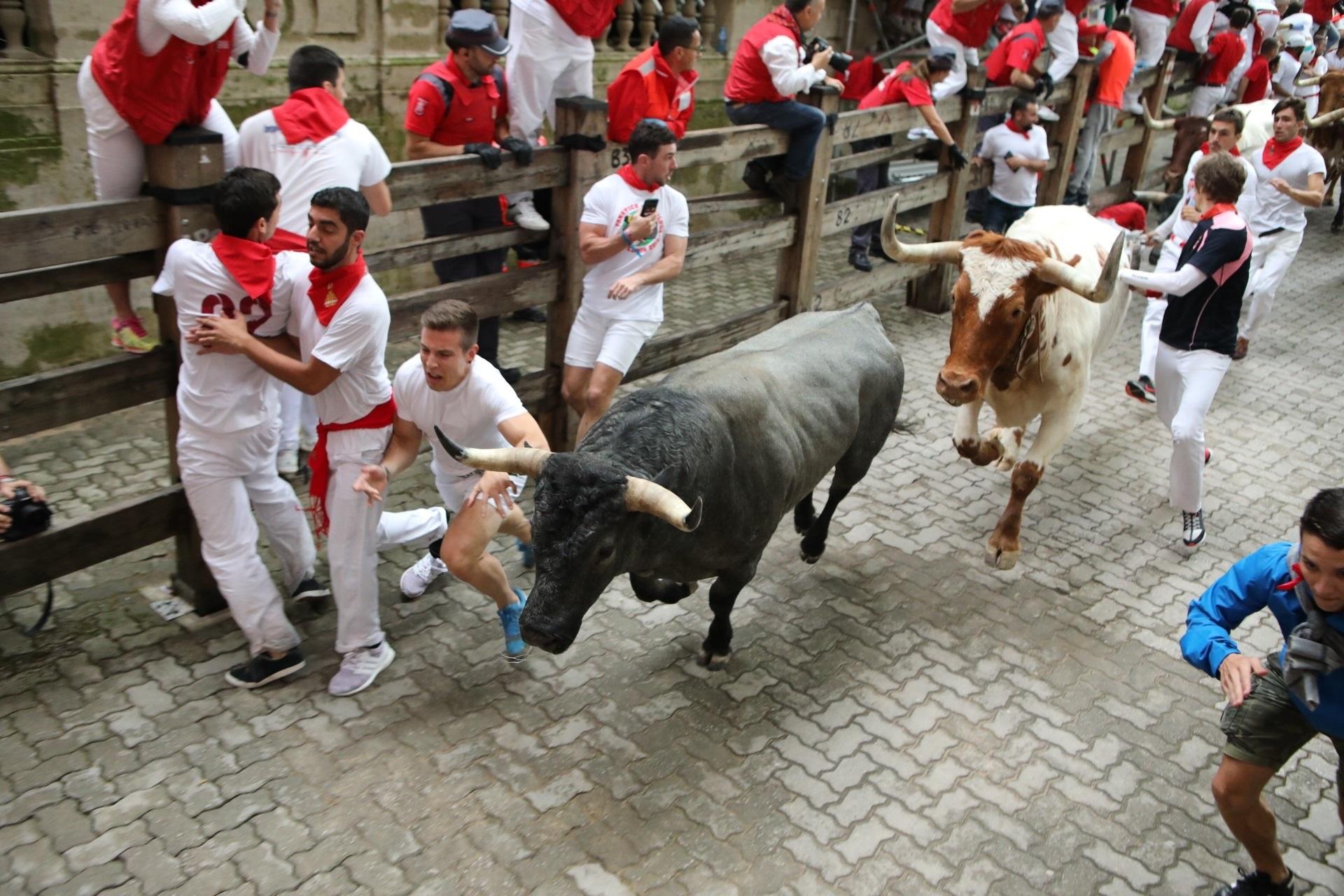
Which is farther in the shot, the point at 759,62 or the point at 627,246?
the point at 759,62

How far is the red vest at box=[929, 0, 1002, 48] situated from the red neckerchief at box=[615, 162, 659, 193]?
207 inches

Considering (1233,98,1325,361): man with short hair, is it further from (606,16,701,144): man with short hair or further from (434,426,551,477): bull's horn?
(434,426,551,477): bull's horn

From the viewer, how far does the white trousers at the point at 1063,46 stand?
10.5m

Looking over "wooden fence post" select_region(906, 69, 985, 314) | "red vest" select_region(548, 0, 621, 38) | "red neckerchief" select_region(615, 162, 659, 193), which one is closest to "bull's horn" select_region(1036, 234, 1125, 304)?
"red neckerchief" select_region(615, 162, 659, 193)

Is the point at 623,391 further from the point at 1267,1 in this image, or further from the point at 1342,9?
the point at 1342,9

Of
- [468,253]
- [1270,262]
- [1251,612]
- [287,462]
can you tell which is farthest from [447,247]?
[1270,262]

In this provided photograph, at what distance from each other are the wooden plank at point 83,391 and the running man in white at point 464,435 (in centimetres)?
108

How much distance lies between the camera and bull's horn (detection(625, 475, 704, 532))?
11.8 ft

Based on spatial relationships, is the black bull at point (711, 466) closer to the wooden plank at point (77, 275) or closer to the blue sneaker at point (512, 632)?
the blue sneaker at point (512, 632)

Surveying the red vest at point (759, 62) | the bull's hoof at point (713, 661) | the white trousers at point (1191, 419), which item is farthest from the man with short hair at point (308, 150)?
the white trousers at point (1191, 419)

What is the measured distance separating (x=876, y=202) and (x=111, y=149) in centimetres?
617

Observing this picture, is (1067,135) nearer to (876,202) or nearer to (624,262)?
(876,202)

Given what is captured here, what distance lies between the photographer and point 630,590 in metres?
5.77

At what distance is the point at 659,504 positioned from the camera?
3.70 m
